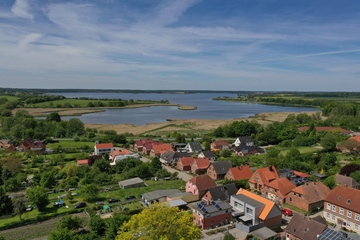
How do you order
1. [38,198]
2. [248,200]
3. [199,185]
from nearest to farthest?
1. [248,200]
2. [38,198]
3. [199,185]

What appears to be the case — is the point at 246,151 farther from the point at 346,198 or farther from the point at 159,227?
the point at 159,227

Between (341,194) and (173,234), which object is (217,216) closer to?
(173,234)

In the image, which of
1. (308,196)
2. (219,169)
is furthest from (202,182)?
(308,196)

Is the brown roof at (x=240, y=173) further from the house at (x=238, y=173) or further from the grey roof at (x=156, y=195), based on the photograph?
the grey roof at (x=156, y=195)

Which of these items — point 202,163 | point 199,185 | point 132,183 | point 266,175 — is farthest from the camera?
point 202,163

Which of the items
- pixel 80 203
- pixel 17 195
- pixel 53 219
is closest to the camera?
pixel 53 219

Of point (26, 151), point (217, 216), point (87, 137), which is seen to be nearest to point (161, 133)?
point (87, 137)

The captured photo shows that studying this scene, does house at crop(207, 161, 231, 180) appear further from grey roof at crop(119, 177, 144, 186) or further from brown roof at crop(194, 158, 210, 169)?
grey roof at crop(119, 177, 144, 186)

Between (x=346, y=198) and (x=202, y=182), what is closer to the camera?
(x=346, y=198)
